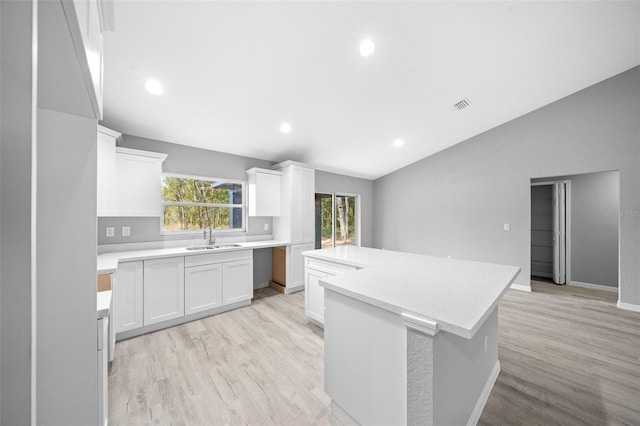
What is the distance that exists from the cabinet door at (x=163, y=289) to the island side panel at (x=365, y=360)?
6.77ft

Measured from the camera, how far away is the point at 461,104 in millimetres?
3541

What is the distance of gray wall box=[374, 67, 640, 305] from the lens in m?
3.36

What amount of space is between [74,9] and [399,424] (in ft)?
6.36

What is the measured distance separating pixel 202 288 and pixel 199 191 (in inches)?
58.2

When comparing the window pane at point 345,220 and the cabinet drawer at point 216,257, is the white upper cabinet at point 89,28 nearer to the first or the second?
the cabinet drawer at point 216,257

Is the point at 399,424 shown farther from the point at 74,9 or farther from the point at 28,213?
the point at 74,9

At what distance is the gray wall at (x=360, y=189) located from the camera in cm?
539

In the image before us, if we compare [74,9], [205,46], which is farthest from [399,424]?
[205,46]

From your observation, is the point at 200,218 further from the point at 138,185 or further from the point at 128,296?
the point at 128,296

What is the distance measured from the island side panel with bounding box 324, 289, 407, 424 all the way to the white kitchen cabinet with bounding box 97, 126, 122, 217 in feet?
8.05

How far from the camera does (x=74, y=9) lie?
0.61 m

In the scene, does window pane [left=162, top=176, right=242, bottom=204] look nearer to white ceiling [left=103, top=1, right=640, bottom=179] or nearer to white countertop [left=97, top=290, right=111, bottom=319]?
white ceiling [left=103, top=1, right=640, bottom=179]

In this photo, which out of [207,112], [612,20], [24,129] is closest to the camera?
[24,129]

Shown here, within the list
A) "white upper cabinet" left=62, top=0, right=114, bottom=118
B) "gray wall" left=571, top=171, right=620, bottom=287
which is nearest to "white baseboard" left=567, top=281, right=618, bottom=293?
"gray wall" left=571, top=171, right=620, bottom=287
